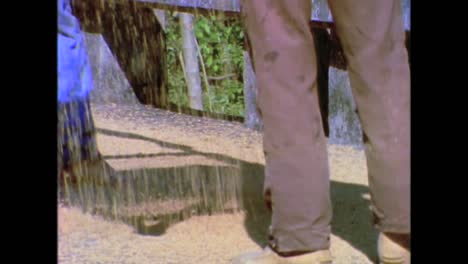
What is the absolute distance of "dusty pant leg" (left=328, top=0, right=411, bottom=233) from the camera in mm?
2939

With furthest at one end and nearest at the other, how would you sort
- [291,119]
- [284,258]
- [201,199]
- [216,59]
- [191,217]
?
[216,59], [201,199], [191,217], [284,258], [291,119]

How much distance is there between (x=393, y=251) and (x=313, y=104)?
49cm

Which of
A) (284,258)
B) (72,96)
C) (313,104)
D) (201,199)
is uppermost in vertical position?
(313,104)

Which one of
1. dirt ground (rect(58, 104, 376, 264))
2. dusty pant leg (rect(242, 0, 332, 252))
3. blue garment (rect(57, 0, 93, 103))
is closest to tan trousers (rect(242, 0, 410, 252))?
dusty pant leg (rect(242, 0, 332, 252))

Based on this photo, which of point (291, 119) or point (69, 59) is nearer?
point (291, 119)

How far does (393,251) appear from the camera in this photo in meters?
3.12

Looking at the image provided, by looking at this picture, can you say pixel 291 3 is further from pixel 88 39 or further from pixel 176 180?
pixel 88 39

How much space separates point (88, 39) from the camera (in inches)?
261

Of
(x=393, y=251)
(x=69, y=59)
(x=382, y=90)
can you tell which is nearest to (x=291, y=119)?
(x=382, y=90)

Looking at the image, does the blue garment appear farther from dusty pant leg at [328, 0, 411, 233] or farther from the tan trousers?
dusty pant leg at [328, 0, 411, 233]

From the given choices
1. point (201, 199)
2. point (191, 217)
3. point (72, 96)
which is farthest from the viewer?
point (72, 96)

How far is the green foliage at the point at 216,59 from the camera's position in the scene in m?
8.55

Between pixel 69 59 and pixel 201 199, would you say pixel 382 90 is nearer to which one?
pixel 201 199
